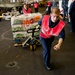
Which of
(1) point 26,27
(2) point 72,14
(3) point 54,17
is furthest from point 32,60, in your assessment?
(2) point 72,14

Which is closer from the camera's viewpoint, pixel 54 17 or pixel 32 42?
pixel 54 17

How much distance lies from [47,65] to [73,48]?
1.46 metres

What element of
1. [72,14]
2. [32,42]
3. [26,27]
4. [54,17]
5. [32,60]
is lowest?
[32,60]

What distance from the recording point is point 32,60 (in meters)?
4.06

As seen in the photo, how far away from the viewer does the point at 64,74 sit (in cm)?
342

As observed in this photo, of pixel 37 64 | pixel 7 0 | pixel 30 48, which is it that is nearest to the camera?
pixel 37 64

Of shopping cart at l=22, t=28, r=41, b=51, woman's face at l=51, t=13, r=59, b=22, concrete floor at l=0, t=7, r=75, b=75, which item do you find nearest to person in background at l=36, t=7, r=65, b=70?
woman's face at l=51, t=13, r=59, b=22

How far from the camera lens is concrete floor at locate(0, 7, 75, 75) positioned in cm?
354

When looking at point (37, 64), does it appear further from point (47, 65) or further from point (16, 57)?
point (16, 57)

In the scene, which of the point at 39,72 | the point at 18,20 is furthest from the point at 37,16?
the point at 39,72

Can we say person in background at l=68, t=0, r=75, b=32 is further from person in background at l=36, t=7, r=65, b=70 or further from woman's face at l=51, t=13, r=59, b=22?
woman's face at l=51, t=13, r=59, b=22

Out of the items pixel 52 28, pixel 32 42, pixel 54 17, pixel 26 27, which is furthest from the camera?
pixel 26 27

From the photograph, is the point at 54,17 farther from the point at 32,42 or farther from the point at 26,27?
the point at 26,27

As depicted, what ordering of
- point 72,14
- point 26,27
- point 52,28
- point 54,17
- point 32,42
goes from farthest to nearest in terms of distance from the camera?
point 72,14 → point 26,27 → point 32,42 → point 52,28 → point 54,17
